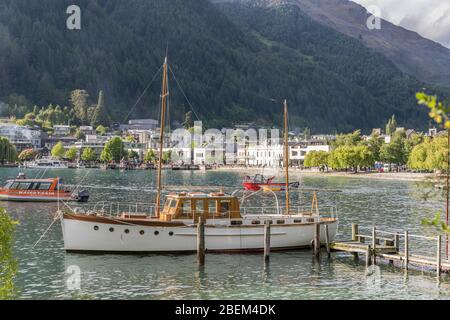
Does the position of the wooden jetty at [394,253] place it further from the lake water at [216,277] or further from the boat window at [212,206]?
the boat window at [212,206]

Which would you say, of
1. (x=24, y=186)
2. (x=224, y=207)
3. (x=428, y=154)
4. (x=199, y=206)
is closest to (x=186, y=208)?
(x=199, y=206)

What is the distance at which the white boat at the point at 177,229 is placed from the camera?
48.4 m

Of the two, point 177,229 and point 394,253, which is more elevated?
point 177,229

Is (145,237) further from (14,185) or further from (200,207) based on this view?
(14,185)

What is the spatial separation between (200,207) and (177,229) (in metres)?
2.64

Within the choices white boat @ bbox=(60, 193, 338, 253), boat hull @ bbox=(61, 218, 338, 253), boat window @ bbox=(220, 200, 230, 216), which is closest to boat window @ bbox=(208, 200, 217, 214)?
white boat @ bbox=(60, 193, 338, 253)

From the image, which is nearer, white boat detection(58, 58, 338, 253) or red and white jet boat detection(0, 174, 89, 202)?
white boat detection(58, 58, 338, 253)

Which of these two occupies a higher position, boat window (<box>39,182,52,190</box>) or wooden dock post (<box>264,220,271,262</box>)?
boat window (<box>39,182,52,190</box>)

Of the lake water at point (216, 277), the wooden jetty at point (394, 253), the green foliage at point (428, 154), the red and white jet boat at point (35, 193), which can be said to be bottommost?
the lake water at point (216, 277)

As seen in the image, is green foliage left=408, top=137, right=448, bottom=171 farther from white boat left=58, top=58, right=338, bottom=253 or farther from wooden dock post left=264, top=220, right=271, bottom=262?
wooden dock post left=264, top=220, right=271, bottom=262

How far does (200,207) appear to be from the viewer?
1964 inches

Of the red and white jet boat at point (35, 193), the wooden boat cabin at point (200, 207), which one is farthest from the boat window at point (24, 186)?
the wooden boat cabin at point (200, 207)

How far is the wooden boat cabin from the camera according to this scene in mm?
49503

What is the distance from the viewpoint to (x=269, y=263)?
154 feet
